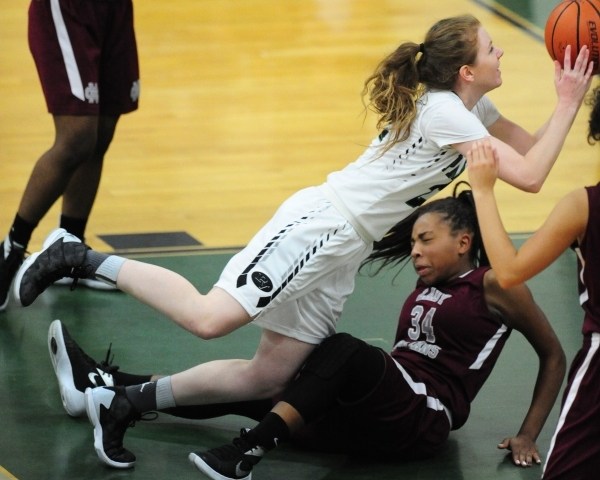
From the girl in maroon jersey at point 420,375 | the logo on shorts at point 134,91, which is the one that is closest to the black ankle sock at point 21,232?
the logo on shorts at point 134,91

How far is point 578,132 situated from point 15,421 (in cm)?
438

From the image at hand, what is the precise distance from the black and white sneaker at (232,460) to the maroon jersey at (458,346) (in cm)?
56

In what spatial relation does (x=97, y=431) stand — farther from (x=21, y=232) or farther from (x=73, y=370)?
(x=21, y=232)

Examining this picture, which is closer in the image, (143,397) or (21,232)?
(143,397)

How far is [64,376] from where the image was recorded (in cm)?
443

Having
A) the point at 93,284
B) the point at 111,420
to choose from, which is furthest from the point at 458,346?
the point at 93,284

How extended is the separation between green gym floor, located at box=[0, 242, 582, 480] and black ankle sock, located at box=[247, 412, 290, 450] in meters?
0.17

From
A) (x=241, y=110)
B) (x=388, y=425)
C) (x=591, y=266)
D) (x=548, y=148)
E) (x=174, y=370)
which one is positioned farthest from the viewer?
(x=241, y=110)

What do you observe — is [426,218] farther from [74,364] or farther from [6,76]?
[6,76]

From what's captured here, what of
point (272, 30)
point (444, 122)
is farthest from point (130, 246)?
point (272, 30)

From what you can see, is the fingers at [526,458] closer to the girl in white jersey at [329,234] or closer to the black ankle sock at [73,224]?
the girl in white jersey at [329,234]

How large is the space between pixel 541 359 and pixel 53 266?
1.53 metres

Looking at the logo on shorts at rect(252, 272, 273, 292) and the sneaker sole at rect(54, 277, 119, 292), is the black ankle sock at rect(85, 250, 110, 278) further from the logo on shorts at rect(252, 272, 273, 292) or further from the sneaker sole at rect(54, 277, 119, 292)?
the sneaker sole at rect(54, 277, 119, 292)

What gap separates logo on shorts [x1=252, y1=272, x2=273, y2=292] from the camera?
3957mm
